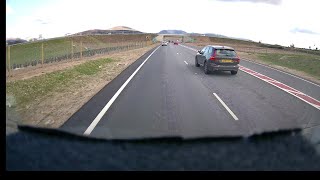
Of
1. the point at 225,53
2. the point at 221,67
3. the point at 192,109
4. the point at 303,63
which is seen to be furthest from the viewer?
the point at 303,63

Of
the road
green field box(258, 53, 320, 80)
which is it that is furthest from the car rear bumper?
green field box(258, 53, 320, 80)

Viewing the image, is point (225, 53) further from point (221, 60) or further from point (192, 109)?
point (192, 109)

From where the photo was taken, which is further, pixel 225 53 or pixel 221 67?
pixel 225 53

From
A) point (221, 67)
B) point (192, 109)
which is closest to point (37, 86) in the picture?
point (192, 109)

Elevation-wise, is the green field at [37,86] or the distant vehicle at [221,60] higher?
the distant vehicle at [221,60]

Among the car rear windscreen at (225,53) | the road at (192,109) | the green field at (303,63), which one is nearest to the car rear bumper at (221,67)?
the car rear windscreen at (225,53)

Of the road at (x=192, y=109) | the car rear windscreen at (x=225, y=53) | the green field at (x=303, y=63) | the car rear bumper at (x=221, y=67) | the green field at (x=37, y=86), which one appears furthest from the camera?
the green field at (x=303, y=63)

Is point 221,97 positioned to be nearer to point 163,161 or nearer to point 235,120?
point 235,120

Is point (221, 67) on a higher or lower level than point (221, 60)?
lower

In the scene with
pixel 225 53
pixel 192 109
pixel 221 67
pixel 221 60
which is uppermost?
pixel 225 53

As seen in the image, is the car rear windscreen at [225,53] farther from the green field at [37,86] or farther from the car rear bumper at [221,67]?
the green field at [37,86]

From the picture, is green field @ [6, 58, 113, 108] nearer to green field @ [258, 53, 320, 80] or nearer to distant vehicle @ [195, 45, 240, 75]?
distant vehicle @ [195, 45, 240, 75]

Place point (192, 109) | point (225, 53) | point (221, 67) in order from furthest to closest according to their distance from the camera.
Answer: point (225, 53) → point (221, 67) → point (192, 109)
